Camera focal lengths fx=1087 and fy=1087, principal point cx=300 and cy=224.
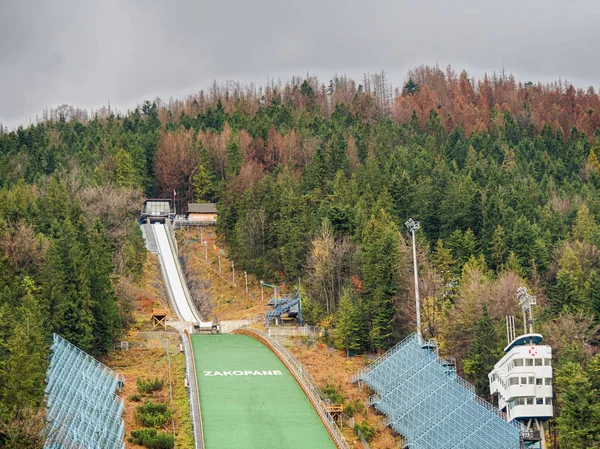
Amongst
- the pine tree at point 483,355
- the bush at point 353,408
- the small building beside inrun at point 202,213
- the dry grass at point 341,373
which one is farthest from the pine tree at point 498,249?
the small building beside inrun at point 202,213

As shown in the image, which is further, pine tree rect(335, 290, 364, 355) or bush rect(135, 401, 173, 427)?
pine tree rect(335, 290, 364, 355)

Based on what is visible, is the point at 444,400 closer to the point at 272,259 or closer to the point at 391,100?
the point at 272,259

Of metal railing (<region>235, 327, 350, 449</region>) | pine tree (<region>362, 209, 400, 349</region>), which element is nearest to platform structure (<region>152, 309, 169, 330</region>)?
metal railing (<region>235, 327, 350, 449</region>)

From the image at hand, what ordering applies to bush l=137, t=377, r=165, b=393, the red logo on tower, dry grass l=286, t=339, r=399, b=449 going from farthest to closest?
bush l=137, t=377, r=165, b=393
dry grass l=286, t=339, r=399, b=449
the red logo on tower

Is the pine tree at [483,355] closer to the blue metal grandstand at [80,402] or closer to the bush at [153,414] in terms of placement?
the bush at [153,414]

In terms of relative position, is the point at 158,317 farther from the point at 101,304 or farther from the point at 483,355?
the point at 483,355

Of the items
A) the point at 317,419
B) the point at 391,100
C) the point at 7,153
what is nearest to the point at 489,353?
the point at 317,419

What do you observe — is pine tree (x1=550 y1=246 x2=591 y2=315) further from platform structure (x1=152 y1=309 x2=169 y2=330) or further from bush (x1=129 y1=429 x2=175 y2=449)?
platform structure (x1=152 y1=309 x2=169 y2=330)
